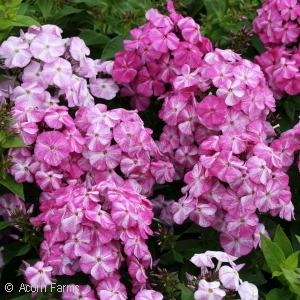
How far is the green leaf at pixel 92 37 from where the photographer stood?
3.12m

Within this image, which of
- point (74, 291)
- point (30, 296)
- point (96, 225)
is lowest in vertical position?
point (30, 296)

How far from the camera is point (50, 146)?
238cm

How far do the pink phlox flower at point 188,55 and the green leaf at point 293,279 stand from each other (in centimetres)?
105

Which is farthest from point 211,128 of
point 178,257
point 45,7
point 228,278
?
point 45,7

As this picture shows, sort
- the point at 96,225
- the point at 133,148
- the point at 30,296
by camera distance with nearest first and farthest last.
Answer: the point at 96,225 → the point at 30,296 → the point at 133,148

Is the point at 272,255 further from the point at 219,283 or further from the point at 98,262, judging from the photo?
the point at 98,262

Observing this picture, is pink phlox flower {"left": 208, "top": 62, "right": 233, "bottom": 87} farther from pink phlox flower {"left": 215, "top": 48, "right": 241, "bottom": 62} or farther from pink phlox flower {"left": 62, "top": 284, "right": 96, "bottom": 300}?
pink phlox flower {"left": 62, "top": 284, "right": 96, "bottom": 300}

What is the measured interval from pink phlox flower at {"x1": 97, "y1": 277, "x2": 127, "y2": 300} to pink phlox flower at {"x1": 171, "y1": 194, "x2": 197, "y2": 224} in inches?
15.2

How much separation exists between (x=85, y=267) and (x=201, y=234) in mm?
605

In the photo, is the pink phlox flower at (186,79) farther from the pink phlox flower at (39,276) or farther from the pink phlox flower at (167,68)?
the pink phlox flower at (39,276)

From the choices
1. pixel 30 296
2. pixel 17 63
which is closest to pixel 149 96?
pixel 17 63

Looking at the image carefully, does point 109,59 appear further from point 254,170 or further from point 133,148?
point 254,170

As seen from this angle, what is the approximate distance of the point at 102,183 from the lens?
2.27m

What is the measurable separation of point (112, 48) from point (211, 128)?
73cm
